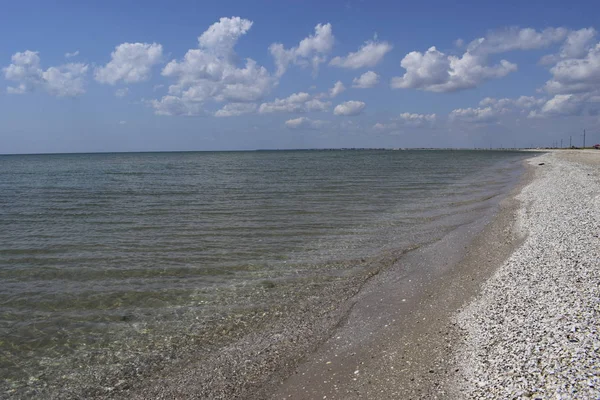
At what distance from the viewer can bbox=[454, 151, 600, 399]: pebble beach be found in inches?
209

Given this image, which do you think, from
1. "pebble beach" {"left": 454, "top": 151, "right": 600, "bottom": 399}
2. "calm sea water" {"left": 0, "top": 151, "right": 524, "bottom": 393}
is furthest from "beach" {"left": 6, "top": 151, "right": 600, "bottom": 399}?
"calm sea water" {"left": 0, "top": 151, "right": 524, "bottom": 393}

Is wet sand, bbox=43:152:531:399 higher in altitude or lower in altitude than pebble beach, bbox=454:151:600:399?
lower

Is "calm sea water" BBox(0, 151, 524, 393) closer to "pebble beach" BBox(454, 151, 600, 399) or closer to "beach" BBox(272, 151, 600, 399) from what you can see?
"beach" BBox(272, 151, 600, 399)

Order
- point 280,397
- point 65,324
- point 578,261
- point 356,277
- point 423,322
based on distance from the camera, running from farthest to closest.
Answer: point 356,277
point 578,261
point 65,324
point 423,322
point 280,397

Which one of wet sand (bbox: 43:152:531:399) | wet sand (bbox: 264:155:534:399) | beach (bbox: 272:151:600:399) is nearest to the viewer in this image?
beach (bbox: 272:151:600:399)

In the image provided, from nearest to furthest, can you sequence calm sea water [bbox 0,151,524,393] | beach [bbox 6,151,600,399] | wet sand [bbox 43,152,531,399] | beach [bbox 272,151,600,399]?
1. beach [bbox 272,151,600,399]
2. beach [bbox 6,151,600,399]
3. wet sand [bbox 43,152,531,399]
4. calm sea water [bbox 0,151,524,393]

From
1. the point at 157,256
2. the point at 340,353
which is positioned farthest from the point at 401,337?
the point at 157,256

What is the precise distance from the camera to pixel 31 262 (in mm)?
13383

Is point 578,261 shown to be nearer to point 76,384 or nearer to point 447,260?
point 447,260

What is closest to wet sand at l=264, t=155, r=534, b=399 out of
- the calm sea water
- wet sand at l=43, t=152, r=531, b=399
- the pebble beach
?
wet sand at l=43, t=152, r=531, b=399

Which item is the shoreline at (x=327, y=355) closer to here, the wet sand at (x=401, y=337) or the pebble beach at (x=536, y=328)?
the wet sand at (x=401, y=337)

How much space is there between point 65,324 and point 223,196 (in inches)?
848

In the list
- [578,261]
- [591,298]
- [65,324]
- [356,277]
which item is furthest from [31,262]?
[578,261]

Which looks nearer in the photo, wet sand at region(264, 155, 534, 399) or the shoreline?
wet sand at region(264, 155, 534, 399)
